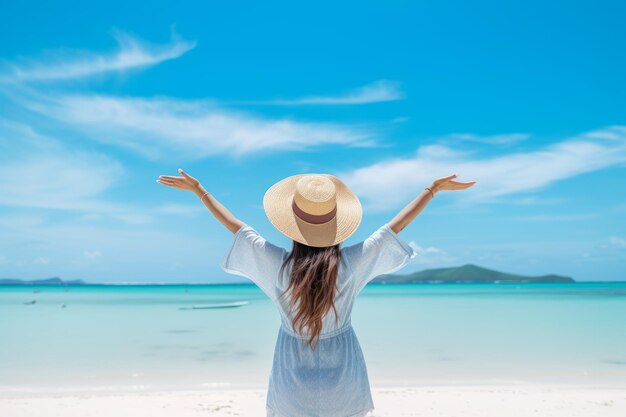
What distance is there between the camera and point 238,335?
12.6m

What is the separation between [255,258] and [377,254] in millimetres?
411

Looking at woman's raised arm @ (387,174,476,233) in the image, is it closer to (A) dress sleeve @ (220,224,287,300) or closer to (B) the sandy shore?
(A) dress sleeve @ (220,224,287,300)

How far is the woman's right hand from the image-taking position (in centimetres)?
221

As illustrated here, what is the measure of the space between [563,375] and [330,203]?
7.24 metres

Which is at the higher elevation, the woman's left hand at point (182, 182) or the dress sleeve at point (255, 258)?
the woman's left hand at point (182, 182)

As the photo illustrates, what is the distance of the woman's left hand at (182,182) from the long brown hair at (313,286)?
54 cm

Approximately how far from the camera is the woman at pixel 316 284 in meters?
1.83

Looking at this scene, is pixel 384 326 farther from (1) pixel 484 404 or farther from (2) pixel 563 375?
(1) pixel 484 404

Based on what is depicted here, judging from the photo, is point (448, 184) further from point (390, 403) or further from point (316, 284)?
point (390, 403)

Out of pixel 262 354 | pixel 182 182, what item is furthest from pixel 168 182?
pixel 262 354

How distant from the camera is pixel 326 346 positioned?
6.14 ft

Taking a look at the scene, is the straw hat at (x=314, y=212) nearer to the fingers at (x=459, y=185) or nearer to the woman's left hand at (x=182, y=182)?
the woman's left hand at (x=182, y=182)

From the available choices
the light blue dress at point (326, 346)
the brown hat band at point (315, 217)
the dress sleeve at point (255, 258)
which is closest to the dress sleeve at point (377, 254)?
the light blue dress at point (326, 346)

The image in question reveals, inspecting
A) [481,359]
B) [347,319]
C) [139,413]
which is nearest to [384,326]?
[481,359]
